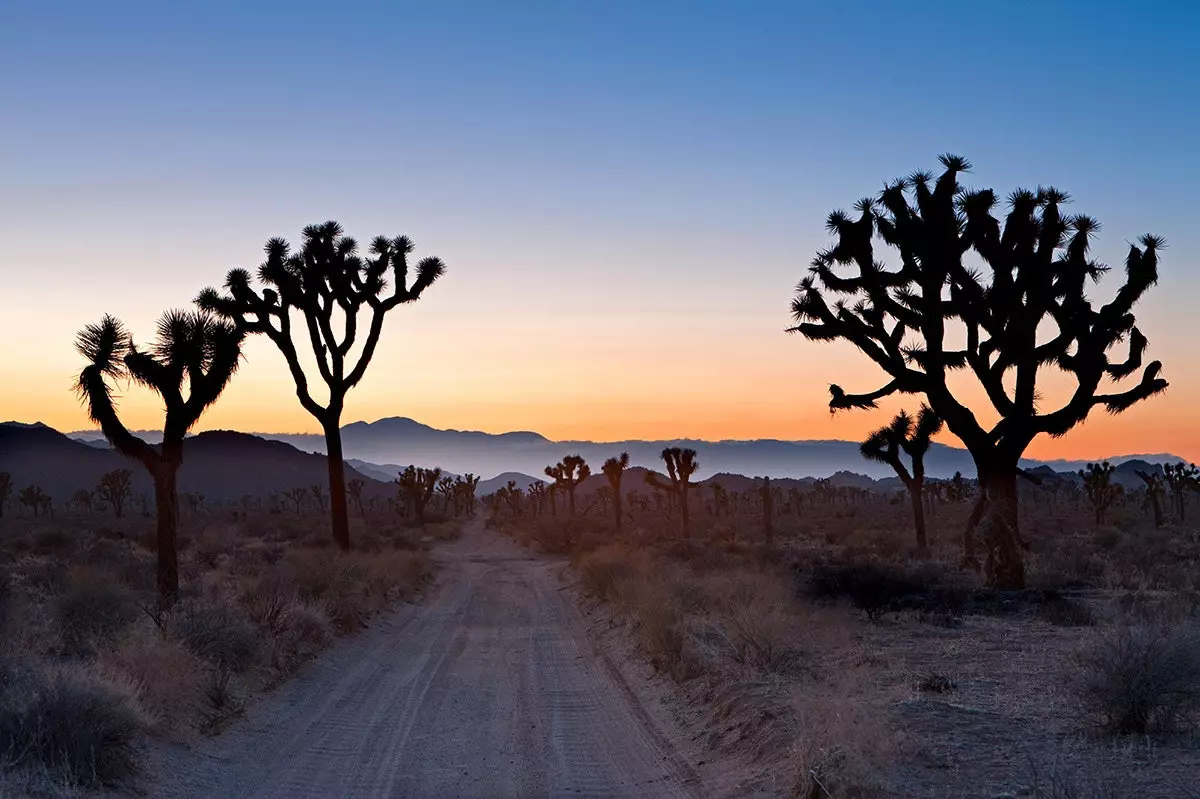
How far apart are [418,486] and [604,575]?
50279mm

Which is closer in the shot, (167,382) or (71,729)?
(71,729)

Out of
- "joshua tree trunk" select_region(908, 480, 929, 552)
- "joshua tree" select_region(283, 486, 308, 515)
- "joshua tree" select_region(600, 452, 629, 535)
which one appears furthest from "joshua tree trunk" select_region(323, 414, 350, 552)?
"joshua tree" select_region(283, 486, 308, 515)

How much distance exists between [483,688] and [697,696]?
9.82ft

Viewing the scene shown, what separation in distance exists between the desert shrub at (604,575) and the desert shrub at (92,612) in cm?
907

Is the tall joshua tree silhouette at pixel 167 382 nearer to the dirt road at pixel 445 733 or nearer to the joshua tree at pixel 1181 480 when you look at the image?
the dirt road at pixel 445 733

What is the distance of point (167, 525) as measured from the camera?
18.1 metres

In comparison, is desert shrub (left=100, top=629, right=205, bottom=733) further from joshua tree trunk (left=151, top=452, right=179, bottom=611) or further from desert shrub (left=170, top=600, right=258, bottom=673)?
joshua tree trunk (left=151, top=452, right=179, bottom=611)

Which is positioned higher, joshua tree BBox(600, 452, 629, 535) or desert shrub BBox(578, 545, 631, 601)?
joshua tree BBox(600, 452, 629, 535)

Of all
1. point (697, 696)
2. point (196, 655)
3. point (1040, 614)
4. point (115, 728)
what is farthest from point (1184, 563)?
point (115, 728)

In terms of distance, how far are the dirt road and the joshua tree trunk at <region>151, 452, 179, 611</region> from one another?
12.4 ft

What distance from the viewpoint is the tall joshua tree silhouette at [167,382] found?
17.7m

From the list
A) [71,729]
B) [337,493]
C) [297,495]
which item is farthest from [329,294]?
[297,495]

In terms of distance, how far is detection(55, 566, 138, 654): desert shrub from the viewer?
13234 mm

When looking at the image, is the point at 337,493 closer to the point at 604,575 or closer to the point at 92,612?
the point at 604,575
